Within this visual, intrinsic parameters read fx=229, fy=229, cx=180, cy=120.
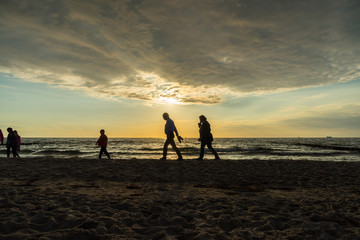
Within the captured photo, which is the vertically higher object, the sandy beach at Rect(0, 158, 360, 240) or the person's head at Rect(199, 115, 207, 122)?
the person's head at Rect(199, 115, 207, 122)

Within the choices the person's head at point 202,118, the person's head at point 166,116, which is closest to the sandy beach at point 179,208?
the person's head at point 166,116

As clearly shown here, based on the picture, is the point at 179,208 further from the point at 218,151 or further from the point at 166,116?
the point at 218,151

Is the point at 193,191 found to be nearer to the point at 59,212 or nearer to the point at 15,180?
the point at 59,212

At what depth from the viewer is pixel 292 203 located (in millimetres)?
4730

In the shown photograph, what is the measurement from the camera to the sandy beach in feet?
10.6

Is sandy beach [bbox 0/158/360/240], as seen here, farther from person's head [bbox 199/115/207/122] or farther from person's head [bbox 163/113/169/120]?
person's head [bbox 199/115/207/122]

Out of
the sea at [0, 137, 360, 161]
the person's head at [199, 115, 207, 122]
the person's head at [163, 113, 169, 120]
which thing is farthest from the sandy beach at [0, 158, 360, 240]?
the sea at [0, 137, 360, 161]

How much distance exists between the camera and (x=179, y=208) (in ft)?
14.2

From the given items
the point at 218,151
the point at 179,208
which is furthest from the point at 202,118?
the point at 218,151

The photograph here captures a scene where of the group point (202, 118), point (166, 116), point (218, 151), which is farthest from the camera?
point (218, 151)

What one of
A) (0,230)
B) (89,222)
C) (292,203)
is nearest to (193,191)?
(292,203)

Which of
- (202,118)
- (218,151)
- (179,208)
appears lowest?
(218,151)

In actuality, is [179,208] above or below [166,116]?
below

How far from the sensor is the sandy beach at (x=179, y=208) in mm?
3230
